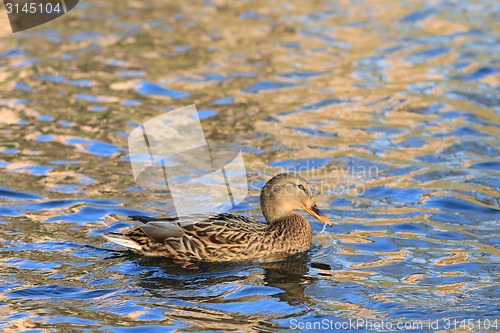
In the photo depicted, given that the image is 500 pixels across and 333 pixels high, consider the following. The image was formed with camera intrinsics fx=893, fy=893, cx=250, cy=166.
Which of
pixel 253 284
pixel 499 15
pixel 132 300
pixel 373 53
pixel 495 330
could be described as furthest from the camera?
pixel 499 15

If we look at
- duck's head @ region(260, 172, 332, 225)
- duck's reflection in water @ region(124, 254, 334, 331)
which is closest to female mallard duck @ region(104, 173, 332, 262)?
duck's head @ region(260, 172, 332, 225)

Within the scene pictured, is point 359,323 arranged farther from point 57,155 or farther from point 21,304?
point 57,155

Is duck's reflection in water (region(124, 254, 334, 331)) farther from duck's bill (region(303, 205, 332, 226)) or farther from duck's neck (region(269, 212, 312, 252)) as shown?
duck's bill (region(303, 205, 332, 226))

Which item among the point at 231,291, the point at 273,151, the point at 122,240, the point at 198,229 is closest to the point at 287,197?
the point at 198,229

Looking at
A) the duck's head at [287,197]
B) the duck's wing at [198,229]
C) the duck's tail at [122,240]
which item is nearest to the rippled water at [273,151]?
the duck's tail at [122,240]

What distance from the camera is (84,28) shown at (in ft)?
59.3

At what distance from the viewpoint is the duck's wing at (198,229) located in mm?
8891

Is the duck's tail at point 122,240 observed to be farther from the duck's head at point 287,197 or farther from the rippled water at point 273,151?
the duck's head at point 287,197

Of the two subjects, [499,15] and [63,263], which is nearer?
[63,263]

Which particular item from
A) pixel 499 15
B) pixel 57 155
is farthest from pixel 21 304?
A: pixel 499 15

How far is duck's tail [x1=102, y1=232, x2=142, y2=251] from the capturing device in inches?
342

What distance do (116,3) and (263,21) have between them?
3.44 m

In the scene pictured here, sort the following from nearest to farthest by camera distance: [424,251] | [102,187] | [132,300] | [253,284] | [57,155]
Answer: [132,300], [253,284], [424,251], [102,187], [57,155]

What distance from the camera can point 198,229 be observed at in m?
8.96
